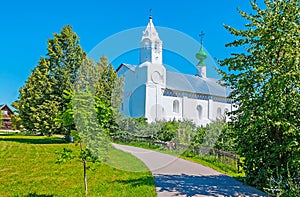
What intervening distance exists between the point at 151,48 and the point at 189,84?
5.29 meters

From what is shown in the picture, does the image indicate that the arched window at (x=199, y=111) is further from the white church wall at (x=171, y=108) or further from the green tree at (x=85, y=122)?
the green tree at (x=85, y=122)

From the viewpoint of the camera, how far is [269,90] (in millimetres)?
6887

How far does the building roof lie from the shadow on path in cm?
440

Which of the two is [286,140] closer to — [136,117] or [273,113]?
[273,113]

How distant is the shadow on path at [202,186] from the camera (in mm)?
7402

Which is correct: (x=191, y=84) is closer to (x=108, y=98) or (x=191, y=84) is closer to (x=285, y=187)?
(x=108, y=98)

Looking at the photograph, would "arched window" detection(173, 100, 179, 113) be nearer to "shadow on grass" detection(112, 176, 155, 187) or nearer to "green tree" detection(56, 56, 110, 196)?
"shadow on grass" detection(112, 176, 155, 187)

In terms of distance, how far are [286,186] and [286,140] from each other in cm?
101

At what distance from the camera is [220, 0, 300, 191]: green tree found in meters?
6.79

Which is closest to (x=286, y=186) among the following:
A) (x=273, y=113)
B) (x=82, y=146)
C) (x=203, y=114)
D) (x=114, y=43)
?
(x=273, y=113)

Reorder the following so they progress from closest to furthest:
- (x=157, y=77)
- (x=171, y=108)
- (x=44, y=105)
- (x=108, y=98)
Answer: (x=157, y=77) < (x=171, y=108) < (x=108, y=98) < (x=44, y=105)

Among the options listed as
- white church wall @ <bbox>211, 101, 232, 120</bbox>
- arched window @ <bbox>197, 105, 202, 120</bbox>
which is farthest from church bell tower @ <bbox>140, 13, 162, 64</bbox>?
white church wall @ <bbox>211, 101, 232, 120</bbox>

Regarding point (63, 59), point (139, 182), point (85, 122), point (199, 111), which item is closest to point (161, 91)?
point (199, 111)

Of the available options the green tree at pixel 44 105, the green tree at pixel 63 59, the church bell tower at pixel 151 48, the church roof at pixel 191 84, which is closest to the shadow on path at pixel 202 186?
the church bell tower at pixel 151 48
